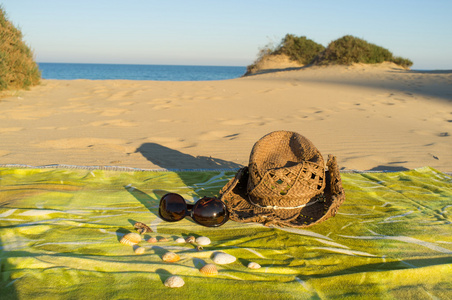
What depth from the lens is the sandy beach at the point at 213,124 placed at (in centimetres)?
389

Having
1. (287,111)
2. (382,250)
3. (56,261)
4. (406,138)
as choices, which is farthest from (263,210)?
(287,111)

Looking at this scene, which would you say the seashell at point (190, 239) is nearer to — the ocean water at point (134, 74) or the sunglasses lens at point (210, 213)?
the sunglasses lens at point (210, 213)

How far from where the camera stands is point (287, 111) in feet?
22.8

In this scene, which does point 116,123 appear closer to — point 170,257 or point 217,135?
point 217,135

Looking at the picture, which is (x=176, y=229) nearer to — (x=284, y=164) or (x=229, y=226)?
(x=229, y=226)

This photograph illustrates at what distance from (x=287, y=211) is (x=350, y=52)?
15.1 m

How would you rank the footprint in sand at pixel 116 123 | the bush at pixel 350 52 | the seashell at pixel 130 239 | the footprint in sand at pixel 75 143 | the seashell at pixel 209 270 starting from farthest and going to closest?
the bush at pixel 350 52 < the footprint in sand at pixel 116 123 < the footprint in sand at pixel 75 143 < the seashell at pixel 130 239 < the seashell at pixel 209 270

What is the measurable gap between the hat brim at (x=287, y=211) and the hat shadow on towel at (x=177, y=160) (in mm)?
1294

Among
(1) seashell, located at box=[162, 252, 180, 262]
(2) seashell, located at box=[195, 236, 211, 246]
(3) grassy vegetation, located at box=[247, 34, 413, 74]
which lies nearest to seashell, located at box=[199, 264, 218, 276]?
(1) seashell, located at box=[162, 252, 180, 262]

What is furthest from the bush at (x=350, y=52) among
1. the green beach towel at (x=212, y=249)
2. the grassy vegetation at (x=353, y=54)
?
the green beach towel at (x=212, y=249)

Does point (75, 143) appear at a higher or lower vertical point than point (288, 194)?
lower

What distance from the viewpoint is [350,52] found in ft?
51.1

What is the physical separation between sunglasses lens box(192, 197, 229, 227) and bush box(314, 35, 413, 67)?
15.2 meters

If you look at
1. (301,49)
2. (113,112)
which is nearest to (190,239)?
(113,112)
